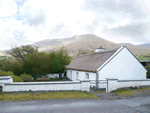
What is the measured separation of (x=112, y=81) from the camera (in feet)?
45.8

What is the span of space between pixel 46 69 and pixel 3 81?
1873 centimetres

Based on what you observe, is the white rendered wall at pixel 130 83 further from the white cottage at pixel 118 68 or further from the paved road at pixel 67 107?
the paved road at pixel 67 107

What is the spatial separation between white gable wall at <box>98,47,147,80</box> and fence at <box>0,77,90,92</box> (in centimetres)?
403

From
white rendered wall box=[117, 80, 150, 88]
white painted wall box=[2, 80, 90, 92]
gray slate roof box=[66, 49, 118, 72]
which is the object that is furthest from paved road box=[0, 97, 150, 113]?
gray slate roof box=[66, 49, 118, 72]

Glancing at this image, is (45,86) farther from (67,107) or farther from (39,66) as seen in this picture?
(39,66)

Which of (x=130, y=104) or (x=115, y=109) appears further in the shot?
(x=130, y=104)

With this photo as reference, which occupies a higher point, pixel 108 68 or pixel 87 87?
pixel 108 68

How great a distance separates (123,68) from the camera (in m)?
17.8

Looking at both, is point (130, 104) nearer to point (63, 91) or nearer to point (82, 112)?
point (82, 112)

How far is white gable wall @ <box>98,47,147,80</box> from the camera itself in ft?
55.0

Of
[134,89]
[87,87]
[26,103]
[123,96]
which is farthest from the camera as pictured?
[134,89]

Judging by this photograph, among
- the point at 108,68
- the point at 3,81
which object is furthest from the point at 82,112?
the point at 108,68

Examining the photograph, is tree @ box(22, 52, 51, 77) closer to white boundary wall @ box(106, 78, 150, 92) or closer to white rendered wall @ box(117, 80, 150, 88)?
white boundary wall @ box(106, 78, 150, 92)

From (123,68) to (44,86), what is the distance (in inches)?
419
